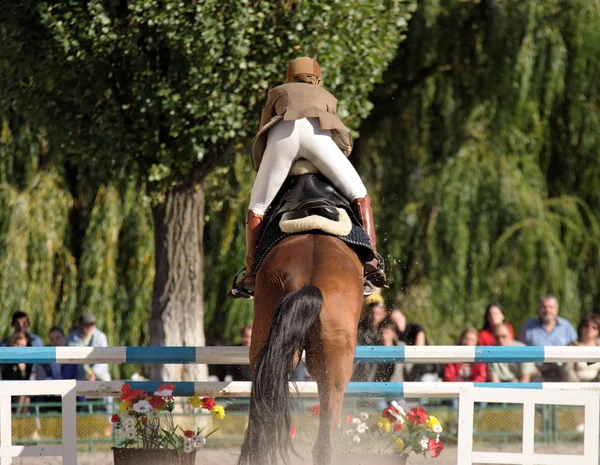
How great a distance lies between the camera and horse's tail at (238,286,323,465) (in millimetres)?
5266

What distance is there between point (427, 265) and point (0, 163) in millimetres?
5622

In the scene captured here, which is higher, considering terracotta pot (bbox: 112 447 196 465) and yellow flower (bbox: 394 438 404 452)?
yellow flower (bbox: 394 438 404 452)

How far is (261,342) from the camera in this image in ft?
18.7

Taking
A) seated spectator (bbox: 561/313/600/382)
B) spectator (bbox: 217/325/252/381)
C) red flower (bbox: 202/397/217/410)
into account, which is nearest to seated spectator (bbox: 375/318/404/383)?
seated spectator (bbox: 561/313/600/382)

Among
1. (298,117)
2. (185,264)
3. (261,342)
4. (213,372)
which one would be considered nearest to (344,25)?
(185,264)

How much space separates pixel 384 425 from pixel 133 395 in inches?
64.8

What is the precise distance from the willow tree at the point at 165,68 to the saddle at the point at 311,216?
3.40 m

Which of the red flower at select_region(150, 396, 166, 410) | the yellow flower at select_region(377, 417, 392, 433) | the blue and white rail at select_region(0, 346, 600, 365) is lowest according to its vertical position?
the yellow flower at select_region(377, 417, 392, 433)

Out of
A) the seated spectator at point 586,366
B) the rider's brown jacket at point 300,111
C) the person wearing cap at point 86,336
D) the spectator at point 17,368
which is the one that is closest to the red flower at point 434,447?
the rider's brown jacket at point 300,111

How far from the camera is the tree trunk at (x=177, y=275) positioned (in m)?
10.7

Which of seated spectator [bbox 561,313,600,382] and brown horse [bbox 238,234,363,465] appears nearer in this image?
brown horse [bbox 238,234,363,465]

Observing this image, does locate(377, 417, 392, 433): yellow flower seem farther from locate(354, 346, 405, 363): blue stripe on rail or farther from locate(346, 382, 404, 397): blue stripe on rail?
locate(354, 346, 405, 363): blue stripe on rail

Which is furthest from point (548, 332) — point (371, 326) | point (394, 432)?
point (394, 432)

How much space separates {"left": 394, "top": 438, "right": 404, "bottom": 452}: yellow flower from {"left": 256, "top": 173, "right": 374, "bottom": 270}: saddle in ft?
4.30
